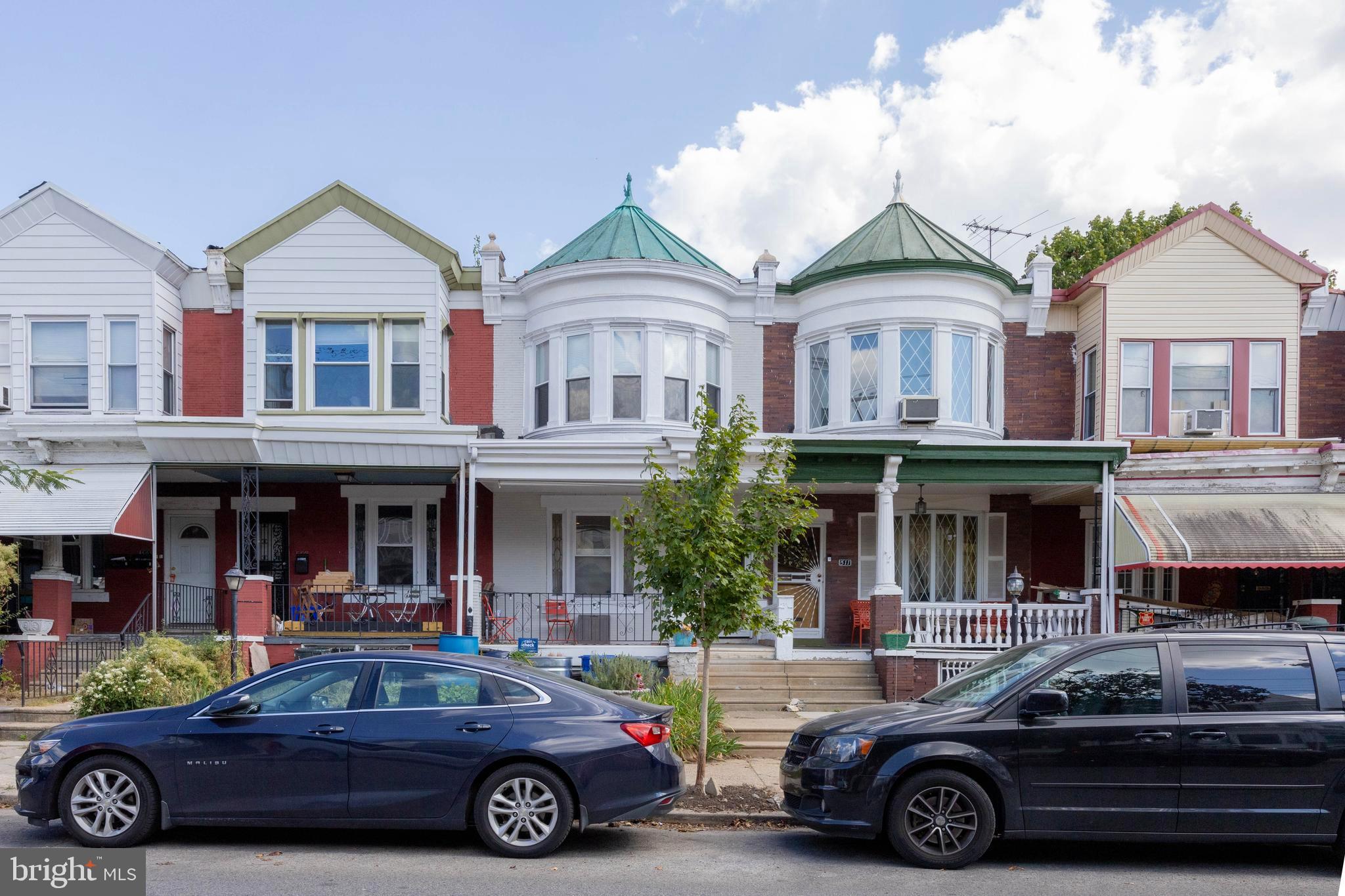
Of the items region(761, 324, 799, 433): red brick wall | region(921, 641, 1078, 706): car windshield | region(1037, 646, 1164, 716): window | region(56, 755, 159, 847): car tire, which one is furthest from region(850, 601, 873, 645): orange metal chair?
region(56, 755, 159, 847): car tire

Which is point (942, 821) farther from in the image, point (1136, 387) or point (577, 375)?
point (1136, 387)

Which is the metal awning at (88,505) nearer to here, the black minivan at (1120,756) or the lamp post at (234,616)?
the lamp post at (234,616)

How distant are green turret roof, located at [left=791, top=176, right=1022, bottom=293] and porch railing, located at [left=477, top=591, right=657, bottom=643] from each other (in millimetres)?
6222

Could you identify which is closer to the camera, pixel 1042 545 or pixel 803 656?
pixel 803 656

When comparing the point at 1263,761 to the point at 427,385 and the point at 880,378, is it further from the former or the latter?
the point at 427,385

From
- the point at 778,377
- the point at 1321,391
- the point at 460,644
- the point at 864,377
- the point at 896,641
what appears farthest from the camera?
the point at 778,377

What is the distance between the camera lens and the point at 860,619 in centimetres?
1589

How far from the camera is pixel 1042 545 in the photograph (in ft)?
57.0

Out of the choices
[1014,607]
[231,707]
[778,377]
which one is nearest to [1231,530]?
[1014,607]

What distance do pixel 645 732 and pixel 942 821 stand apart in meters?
2.16

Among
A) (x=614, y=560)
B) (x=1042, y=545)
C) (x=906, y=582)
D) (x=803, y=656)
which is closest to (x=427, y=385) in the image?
(x=614, y=560)

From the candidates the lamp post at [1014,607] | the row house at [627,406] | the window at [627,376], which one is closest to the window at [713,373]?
the row house at [627,406]

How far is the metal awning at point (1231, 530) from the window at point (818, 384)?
481 cm

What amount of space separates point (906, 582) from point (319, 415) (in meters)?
10.1
